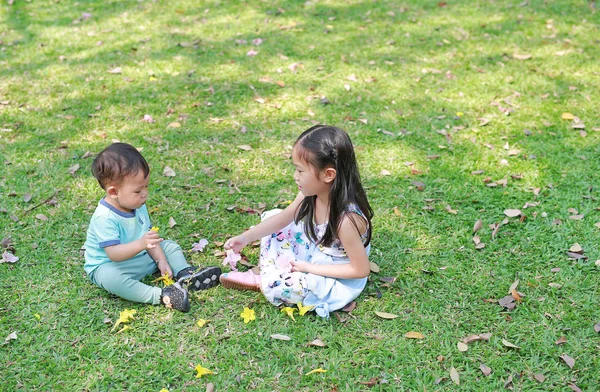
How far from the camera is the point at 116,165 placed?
3.10 m

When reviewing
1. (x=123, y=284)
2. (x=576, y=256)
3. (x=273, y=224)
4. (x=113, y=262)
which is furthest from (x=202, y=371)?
(x=576, y=256)

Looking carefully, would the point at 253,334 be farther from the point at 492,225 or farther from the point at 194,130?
the point at 194,130

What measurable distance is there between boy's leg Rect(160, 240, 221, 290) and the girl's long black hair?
2.13ft

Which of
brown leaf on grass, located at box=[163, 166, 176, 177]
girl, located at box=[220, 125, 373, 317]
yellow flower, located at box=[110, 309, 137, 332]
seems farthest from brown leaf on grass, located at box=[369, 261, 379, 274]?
brown leaf on grass, located at box=[163, 166, 176, 177]

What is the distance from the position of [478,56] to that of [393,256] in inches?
148

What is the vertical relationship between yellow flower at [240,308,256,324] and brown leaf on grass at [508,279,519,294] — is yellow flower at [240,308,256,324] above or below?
above

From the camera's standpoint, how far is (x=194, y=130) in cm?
516

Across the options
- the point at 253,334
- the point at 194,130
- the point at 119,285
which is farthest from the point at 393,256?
the point at 194,130

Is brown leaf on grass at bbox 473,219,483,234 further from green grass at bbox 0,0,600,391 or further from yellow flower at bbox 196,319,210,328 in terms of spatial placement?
yellow flower at bbox 196,319,210,328

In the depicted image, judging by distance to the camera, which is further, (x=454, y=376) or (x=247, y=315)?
(x=247, y=315)

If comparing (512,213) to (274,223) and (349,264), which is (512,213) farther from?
(274,223)

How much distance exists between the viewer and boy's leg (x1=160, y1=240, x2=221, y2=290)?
11.0 ft

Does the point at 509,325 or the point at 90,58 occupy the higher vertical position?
the point at 90,58

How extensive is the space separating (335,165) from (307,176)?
16 cm
